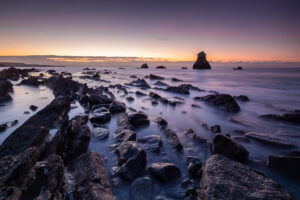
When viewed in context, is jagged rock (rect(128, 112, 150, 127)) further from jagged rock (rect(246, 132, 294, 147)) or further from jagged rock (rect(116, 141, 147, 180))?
jagged rock (rect(246, 132, 294, 147))

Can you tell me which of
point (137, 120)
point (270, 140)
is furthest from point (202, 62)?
point (137, 120)

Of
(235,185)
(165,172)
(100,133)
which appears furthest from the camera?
(100,133)

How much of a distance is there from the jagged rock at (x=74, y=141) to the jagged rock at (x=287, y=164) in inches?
155

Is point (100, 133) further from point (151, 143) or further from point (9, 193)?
point (9, 193)

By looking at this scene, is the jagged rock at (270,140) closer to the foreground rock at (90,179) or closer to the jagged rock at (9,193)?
the foreground rock at (90,179)

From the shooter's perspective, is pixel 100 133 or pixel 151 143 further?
pixel 100 133

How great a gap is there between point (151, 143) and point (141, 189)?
1.40m

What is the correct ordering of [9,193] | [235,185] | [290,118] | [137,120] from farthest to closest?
1. [290,118]
2. [137,120]
3. [235,185]
4. [9,193]

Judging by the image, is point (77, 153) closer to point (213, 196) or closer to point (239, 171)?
point (213, 196)

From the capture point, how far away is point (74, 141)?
323cm

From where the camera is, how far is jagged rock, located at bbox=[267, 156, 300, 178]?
2660 mm

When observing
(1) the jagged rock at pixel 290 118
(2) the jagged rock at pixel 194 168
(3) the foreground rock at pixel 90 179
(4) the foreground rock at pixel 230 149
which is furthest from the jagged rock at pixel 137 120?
(1) the jagged rock at pixel 290 118

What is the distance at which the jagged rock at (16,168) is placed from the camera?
78.7 inches

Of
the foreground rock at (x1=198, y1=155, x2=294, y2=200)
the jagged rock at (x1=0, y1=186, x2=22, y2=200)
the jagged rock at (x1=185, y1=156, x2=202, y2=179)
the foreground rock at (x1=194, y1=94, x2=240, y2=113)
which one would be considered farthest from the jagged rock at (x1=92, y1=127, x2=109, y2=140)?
the foreground rock at (x1=194, y1=94, x2=240, y2=113)
